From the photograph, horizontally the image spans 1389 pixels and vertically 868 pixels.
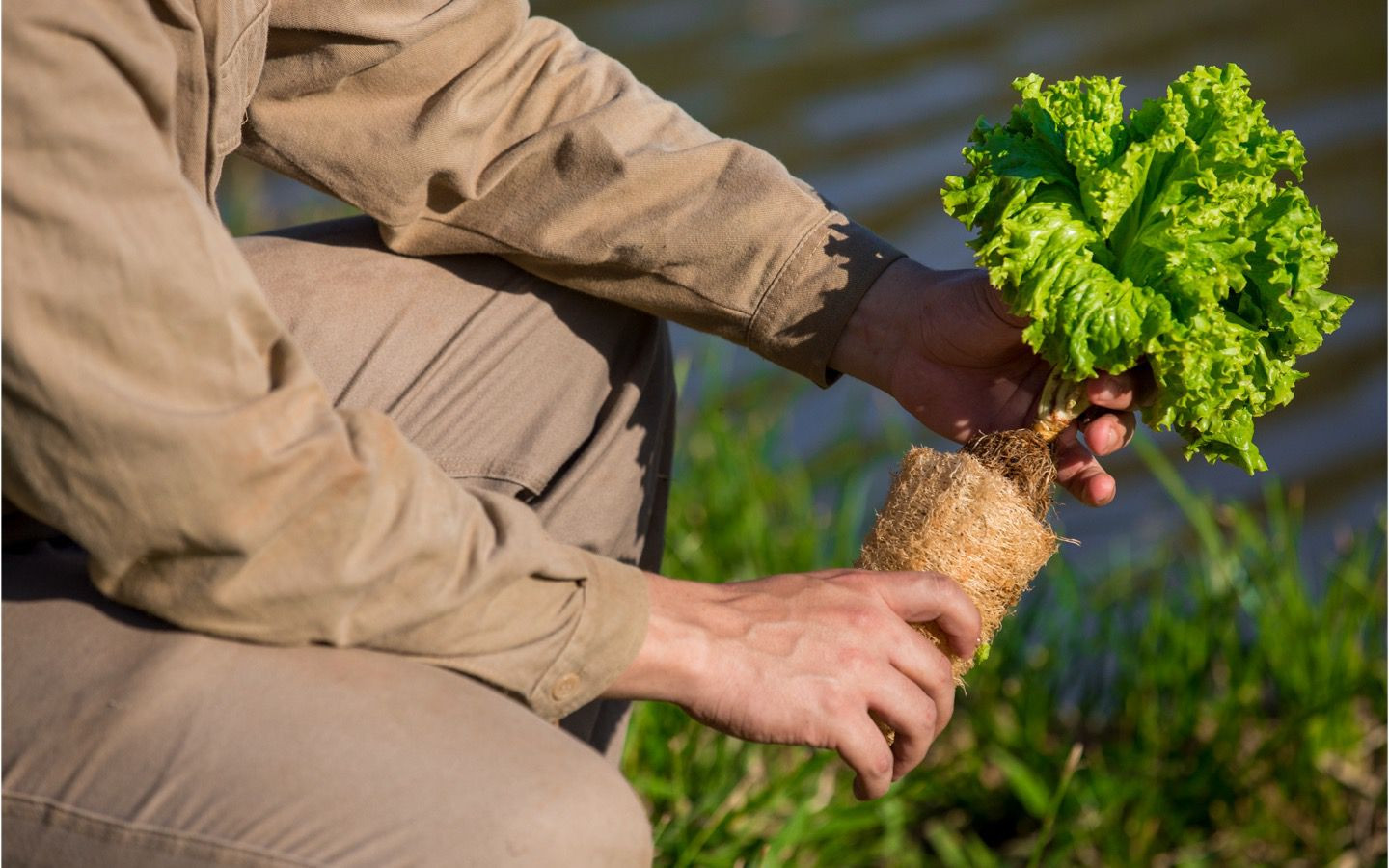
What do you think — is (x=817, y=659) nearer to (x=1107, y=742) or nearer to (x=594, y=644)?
(x=594, y=644)

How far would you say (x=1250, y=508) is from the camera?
4453 millimetres

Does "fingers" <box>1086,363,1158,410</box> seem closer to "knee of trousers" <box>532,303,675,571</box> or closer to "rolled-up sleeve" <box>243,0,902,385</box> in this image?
"rolled-up sleeve" <box>243,0,902,385</box>

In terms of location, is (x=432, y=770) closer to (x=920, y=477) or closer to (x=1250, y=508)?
(x=920, y=477)

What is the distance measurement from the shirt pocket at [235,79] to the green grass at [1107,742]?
4.27 feet

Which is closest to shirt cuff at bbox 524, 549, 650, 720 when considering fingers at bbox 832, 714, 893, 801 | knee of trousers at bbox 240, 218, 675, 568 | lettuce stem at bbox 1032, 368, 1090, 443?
fingers at bbox 832, 714, 893, 801

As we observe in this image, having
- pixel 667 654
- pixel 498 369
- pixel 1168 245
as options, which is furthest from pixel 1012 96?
pixel 667 654

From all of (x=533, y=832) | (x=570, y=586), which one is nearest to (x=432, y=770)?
(x=533, y=832)

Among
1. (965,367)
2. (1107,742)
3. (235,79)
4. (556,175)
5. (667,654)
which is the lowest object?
(1107,742)

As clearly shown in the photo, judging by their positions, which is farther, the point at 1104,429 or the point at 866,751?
the point at 1104,429

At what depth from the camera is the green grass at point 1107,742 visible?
9.12 ft

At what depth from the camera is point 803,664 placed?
182cm

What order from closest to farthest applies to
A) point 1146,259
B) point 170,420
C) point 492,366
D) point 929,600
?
1. point 170,420
2. point 929,600
3. point 1146,259
4. point 492,366

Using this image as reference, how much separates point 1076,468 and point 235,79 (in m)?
1.33

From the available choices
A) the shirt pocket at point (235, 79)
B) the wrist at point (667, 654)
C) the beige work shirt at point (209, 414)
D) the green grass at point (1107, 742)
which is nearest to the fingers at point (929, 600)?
the wrist at point (667, 654)
